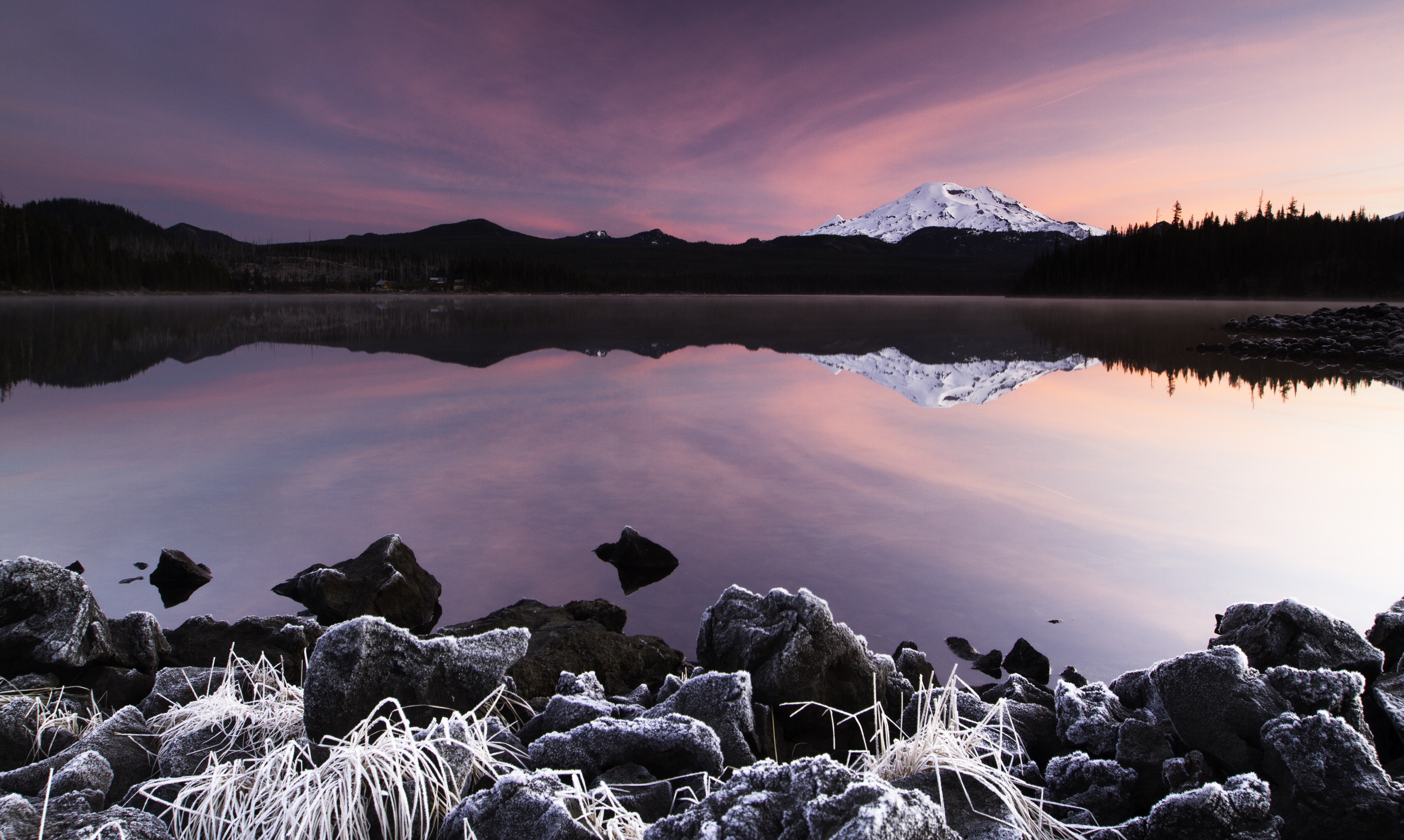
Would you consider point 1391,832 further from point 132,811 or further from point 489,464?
point 489,464

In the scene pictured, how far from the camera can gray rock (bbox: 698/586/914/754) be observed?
2.56 m

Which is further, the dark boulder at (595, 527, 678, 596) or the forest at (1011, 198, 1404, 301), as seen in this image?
the forest at (1011, 198, 1404, 301)

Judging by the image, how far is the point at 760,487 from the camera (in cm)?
641

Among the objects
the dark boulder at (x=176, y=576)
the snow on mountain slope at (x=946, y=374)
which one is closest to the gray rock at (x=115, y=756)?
the dark boulder at (x=176, y=576)

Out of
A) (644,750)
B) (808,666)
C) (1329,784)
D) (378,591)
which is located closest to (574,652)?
(808,666)

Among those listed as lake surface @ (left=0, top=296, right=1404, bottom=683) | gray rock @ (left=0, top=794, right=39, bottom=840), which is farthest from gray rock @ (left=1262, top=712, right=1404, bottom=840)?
gray rock @ (left=0, top=794, right=39, bottom=840)

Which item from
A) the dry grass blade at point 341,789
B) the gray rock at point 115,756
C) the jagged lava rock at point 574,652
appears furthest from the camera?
the jagged lava rock at point 574,652

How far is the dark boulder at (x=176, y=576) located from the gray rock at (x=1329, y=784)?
516cm

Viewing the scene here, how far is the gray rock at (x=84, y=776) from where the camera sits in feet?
6.29

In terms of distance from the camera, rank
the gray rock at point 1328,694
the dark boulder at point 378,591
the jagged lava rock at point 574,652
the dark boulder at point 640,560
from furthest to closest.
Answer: the dark boulder at point 640,560, the dark boulder at point 378,591, the jagged lava rock at point 574,652, the gray rock at point 1328,694

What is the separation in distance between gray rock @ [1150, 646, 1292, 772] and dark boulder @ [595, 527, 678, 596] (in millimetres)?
2918

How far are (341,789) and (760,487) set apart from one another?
4856 mm

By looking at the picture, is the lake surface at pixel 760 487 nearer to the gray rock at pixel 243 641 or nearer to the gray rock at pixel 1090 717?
the gray rock at pixel 243 641

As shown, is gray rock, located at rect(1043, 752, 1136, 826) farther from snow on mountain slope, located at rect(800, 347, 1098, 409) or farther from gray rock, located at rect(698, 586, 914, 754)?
snow on mountain slope, located at rect(800, 347, 1098, 409)
